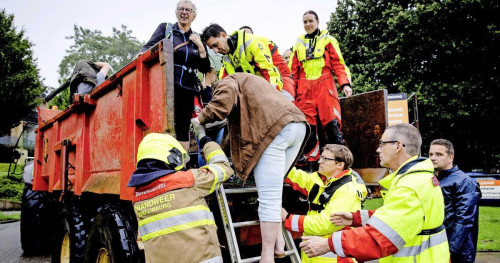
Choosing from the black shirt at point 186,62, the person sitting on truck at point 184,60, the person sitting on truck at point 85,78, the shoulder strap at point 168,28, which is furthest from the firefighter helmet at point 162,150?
the person sitting on truck at point 85,78

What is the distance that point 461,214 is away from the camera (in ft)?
10.9

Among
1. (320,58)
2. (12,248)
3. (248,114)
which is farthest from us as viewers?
(12,248)

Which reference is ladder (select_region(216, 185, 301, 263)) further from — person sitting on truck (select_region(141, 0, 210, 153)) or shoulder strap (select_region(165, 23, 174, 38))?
shoulder strap (select_region(165, 23, 174, 38))

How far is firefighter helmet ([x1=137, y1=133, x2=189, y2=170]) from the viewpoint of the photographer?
7.63ft

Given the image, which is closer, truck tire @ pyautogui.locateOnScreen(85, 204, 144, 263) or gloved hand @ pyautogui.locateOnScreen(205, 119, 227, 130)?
truck tire @ pyautogui.locateOnScreen(85, 204, 144, 263)

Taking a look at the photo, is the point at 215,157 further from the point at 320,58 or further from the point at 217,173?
the point at 320,58

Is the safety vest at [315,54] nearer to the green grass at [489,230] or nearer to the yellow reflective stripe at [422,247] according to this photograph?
the yellow reflective stripe at [422,247]

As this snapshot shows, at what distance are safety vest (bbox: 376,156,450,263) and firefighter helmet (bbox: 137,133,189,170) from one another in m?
1.25

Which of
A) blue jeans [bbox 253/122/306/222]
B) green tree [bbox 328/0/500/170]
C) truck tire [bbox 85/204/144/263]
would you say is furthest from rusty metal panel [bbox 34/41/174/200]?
green tree [bbox 328/0/500/170]

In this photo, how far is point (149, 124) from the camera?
9.41 feet

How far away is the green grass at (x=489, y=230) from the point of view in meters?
6.95

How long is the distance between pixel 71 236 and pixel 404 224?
12.4ft

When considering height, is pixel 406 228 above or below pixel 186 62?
below

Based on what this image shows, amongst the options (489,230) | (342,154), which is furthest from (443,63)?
(342,154)
